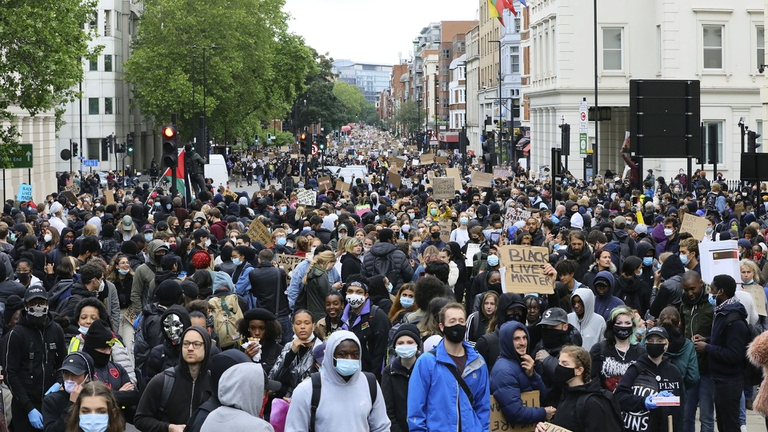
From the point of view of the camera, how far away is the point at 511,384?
8164 millimetres

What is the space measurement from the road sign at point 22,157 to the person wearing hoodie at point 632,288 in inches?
911

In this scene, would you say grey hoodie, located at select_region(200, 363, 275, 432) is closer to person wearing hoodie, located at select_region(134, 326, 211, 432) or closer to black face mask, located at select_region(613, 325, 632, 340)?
person wearing hoodie, located at select_region(134, 326, 211, 432)

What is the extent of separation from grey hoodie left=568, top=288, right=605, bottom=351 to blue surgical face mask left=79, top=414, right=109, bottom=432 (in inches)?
172

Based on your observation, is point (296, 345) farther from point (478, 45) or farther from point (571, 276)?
point (478, 45)

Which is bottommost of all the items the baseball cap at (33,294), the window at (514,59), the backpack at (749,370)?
the backpack at (749,370)

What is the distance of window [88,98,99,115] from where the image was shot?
266 ft

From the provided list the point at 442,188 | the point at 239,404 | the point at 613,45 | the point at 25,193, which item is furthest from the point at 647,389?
the point at 613,45

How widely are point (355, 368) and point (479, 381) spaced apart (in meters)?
1.26

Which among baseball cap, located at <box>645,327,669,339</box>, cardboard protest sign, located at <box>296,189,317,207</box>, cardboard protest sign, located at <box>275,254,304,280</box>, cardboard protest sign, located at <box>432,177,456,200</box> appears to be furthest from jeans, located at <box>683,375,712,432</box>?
cardboard protest sign, located at <box>432,177,456,200</box>

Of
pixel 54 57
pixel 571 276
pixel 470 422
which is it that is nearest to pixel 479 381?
pixel 470 422

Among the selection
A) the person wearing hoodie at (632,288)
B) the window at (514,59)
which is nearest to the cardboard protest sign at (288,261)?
the person wearing hoodie at (632,288)

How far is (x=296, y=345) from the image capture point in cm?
860

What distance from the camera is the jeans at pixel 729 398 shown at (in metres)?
10.1

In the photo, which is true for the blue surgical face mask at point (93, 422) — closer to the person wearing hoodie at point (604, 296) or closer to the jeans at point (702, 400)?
the person wearing hoodie at point (604, 296)
